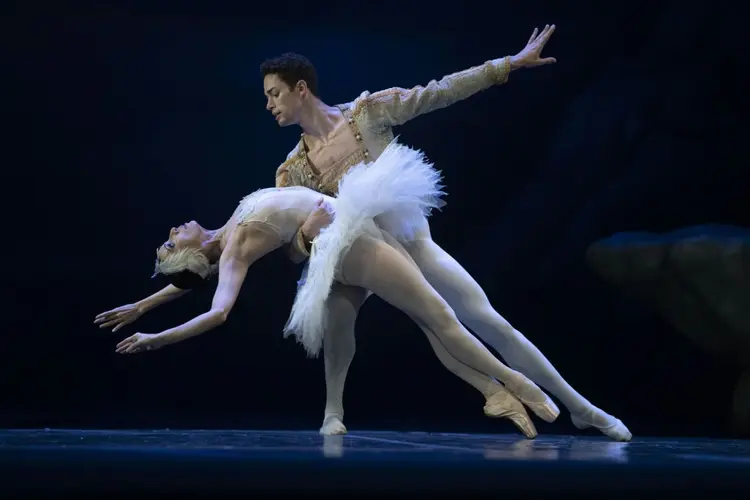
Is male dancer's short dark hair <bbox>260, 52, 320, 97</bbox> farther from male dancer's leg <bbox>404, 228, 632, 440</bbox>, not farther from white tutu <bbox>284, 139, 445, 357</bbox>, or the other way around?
male dancer's leg <bbox>404, 228, 632, 440</bbox>

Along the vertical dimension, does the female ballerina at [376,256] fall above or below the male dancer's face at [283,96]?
below

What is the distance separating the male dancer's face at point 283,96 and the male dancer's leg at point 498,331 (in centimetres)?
65

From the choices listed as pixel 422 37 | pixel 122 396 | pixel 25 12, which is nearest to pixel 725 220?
pixel 422 37

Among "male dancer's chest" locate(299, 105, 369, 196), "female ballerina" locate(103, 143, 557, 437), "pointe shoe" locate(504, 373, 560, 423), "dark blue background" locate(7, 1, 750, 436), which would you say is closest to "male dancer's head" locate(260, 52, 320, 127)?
"male dancer's chest" locate(299, 105, 369, 196)

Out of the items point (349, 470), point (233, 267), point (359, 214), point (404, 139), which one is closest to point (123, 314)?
point (233, 267)

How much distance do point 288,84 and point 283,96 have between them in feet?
0.15

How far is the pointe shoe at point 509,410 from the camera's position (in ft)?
9.29

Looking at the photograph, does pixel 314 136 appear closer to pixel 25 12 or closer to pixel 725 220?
pixel 25 12

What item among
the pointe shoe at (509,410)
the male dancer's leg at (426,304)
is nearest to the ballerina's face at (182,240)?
the male dancer's leg at (426,304)

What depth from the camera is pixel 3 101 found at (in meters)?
3.92

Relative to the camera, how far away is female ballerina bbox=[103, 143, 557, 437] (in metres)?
2.84

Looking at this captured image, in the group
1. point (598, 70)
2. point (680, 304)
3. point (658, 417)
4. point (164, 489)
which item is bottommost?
point (164, 489)

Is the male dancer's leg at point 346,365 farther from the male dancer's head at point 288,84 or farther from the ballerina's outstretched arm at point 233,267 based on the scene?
the male dancer's head at point 288,84

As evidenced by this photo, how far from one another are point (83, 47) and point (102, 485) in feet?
8.66
